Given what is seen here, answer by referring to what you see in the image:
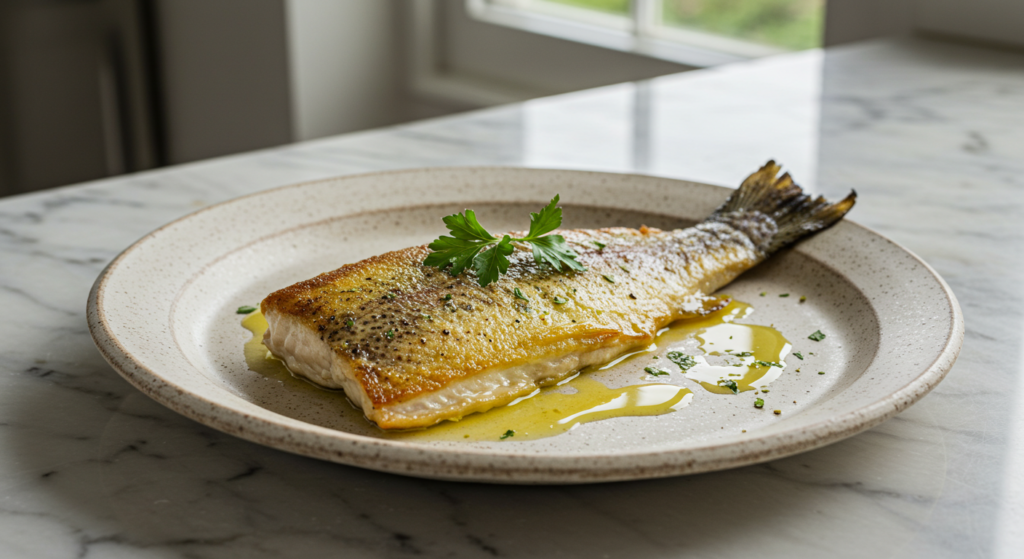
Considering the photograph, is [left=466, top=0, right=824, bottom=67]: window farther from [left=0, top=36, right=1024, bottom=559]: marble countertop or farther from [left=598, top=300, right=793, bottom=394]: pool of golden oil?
[left=598, top=300, right=793, bottom=394]: pool of golden oil

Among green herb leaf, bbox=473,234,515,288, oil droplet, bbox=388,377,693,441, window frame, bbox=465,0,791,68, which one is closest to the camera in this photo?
oil droplet, bbox=388,377,693,441

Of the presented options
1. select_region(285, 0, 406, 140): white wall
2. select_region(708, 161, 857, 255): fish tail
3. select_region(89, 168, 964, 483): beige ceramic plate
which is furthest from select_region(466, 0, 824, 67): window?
select_region(89, 168, 964, 483): beige ceramic plate

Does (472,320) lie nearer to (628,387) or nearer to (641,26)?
(628,387)

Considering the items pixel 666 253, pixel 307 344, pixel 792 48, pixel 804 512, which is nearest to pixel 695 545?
pixel 804 512

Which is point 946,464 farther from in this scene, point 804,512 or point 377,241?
point 377,241

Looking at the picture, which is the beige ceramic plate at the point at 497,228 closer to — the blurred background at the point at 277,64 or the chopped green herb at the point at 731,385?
the chopped green herb at the point at 731,385

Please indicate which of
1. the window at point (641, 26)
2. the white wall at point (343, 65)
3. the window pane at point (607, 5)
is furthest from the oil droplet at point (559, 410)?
the window pane at point (607, 5)
